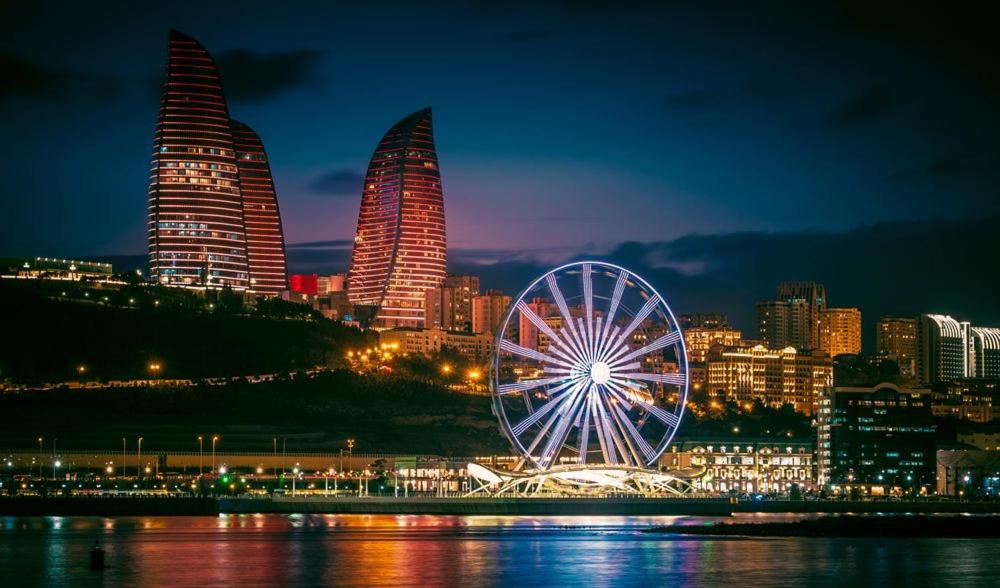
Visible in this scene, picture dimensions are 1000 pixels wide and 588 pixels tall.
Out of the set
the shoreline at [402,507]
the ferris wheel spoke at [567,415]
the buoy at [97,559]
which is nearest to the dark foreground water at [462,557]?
the buoy at [97,559]

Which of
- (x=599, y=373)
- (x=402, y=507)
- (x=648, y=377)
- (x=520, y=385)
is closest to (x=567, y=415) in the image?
(x=599, y=373)

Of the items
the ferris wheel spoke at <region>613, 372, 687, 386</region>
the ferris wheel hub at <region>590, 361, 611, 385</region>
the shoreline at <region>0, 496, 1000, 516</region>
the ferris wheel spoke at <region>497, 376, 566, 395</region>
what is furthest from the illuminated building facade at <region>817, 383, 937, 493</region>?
the ferris wheel spoke at <region>497, 376, 566, 395</region>

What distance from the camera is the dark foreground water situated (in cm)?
7231

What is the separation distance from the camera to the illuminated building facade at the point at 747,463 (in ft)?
547

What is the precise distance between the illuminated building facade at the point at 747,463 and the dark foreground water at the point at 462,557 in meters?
53.9

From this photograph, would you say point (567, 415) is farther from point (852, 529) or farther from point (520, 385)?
point (852, 529)

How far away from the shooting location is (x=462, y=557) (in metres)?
82.8

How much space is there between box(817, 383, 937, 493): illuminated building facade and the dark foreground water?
5620 centimetres

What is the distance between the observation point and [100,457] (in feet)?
529

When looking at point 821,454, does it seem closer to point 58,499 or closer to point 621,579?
point 58,499

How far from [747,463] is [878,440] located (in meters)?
13.1

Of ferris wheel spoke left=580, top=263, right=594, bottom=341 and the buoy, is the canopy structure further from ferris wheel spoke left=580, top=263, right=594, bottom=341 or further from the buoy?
the buoy

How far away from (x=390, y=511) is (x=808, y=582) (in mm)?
64554

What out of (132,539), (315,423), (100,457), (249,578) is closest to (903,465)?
(315,423)
